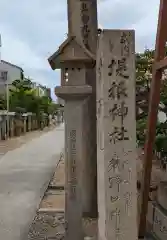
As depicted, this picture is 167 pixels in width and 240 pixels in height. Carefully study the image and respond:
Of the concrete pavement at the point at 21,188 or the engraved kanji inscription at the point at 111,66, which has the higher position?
the engraved kanji inscription at the point at 111,66

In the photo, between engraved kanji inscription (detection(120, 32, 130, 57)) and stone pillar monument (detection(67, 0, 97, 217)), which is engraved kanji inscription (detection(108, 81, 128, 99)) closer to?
engraved kanji inscription (detection(120, 32, 130, 57))

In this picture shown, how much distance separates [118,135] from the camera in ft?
11.7

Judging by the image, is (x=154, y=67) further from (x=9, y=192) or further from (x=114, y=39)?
(x=9, y=192)

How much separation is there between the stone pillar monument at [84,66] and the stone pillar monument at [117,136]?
1.72 m

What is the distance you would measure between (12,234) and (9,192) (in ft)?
11.5

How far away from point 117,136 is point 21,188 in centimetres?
736

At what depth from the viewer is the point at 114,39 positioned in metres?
3.56

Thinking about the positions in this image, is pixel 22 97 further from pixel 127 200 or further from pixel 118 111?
pixel 127 200

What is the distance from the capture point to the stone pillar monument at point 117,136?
3.54 m

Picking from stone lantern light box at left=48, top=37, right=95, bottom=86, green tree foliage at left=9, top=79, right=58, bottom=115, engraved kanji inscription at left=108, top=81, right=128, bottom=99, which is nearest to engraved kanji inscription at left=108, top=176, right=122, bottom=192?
engraved kanji inscription at left=108, top=81, right=128, bottom=99

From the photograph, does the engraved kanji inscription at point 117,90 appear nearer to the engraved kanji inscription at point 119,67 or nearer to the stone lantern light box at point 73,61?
the engraved kanji inscription at point 119,67

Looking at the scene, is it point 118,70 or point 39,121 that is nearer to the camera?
point 118,70

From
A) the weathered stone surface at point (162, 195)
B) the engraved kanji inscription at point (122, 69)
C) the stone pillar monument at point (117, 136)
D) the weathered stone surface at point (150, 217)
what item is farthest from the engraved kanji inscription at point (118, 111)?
the weathered stone surface at point (150, 217)

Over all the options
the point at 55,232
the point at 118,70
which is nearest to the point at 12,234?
the point at 55,232
